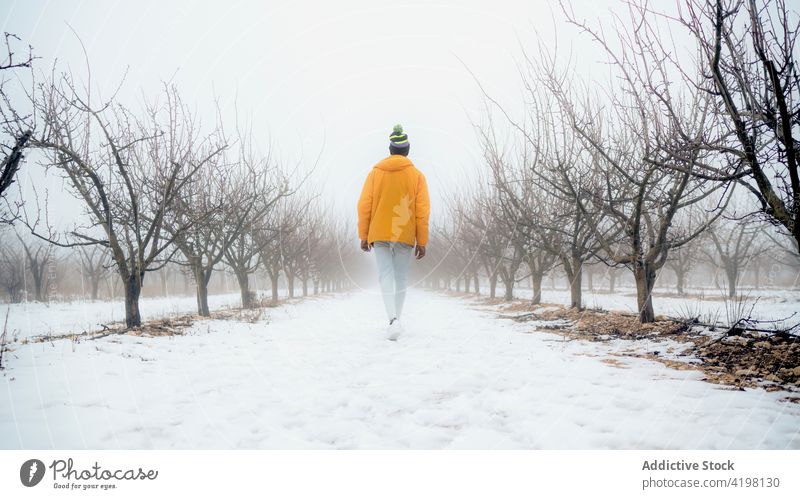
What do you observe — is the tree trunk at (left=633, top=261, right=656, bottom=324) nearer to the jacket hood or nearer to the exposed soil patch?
the exposed soil patch

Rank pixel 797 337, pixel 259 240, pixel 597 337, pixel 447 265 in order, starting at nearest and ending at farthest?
pixel 797 337
pixel 597 337
pixel 259 240
pixel 447 265

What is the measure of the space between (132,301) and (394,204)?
384 cm

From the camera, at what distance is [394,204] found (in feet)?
13.9

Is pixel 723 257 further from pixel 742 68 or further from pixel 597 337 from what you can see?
pixel 742 68

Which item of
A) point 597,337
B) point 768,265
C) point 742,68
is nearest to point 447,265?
point 597,337

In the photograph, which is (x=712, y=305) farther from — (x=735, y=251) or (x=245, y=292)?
(x=245, y=292)

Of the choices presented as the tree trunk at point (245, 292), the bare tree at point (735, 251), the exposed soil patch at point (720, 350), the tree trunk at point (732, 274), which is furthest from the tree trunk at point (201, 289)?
the tree trunk at point (732, 274)

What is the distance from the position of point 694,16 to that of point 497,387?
8.94 feet

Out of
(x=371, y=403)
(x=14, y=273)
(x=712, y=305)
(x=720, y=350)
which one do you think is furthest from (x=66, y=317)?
(x=712, y=305)

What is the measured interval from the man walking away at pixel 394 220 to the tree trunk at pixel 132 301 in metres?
3.30

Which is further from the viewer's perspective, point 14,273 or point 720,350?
point 14,273

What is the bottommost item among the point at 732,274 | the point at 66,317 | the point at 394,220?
the point at 66,317

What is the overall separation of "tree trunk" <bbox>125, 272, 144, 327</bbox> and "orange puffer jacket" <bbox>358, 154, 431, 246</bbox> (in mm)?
3306

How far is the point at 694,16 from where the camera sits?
7.98 feet
